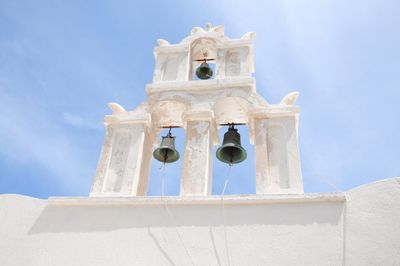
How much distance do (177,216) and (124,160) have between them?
1.14 meters

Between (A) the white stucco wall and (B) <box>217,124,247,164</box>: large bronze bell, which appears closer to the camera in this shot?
(A) the white stucco wall

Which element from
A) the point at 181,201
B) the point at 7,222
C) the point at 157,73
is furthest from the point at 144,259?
the point at 157,73

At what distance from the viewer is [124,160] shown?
473 cm

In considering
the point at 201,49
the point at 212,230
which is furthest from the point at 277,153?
the point at 201,49

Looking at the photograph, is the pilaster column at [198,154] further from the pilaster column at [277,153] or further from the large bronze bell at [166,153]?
the pilaster column at [277,153]

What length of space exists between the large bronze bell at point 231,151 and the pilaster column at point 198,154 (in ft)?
0.50

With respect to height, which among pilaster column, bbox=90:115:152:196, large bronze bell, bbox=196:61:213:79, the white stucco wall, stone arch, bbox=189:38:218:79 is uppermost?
stone arch, bbox=189:38:218:79

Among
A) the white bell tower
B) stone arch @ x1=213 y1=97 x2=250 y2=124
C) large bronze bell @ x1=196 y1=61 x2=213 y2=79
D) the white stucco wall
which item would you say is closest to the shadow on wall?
the white stucco wall

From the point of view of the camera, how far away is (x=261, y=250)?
351 cm

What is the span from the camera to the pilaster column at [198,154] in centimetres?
429

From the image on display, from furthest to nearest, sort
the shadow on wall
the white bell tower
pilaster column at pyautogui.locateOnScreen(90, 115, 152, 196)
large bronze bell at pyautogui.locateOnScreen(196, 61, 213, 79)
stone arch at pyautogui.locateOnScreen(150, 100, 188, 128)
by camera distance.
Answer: large bronze bell at pyautogui.locateOnScreen(196, 61, 213, 79)
stone arch at pyautogui.locateOnScreen(150, 100, 188, 128)
pilaster column at pyautogui.locateOnScreen(90, 115, 152, 196)
the white bell tower
the shadow on wall

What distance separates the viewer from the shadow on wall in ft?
12.1

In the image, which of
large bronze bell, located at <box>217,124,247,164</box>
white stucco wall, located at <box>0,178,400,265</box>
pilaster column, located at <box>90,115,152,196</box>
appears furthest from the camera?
large bronze bell, located at <box>217,124,247,164</box>

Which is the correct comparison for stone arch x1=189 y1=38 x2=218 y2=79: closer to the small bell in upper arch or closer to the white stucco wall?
the small bell in upper arch
